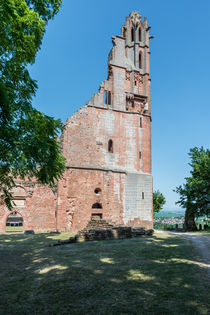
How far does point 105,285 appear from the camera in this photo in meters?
5.29

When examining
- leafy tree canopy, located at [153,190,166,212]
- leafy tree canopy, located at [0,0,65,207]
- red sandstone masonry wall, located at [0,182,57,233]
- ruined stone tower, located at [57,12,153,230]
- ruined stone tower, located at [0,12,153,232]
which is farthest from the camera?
leafy tree canopy, located at [153,190,166,212]

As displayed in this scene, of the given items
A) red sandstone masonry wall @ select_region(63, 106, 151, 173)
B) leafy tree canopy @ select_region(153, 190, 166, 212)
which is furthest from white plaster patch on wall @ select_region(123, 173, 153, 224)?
leafy tree canopy @ select_region(153, 190, 166, 212)

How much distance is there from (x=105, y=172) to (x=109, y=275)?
16881 millimetres

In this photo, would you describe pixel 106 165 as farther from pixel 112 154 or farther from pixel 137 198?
pixel 137 198

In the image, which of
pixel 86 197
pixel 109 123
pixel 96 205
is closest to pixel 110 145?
pixel 109 123

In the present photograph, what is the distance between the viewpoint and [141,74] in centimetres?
2750

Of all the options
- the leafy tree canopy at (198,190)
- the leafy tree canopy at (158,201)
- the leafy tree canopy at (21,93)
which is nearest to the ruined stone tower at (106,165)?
the leafy tree canopy at (198,190)

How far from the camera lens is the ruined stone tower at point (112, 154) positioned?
2175cm

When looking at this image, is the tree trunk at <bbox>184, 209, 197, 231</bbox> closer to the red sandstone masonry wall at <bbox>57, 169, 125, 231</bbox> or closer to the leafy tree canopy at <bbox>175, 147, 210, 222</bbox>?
the leafy tree canopy at <bbox>175, 147, 210, 222</bbox>

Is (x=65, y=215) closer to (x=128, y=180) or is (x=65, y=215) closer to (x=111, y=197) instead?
(x=111, y=197)

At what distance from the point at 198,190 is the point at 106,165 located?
454 inches

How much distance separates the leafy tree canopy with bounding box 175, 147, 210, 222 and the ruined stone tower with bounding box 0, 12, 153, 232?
5.90m

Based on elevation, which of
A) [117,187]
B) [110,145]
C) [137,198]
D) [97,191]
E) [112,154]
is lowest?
[137,198]

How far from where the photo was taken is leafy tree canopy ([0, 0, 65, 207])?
731 centimetres
